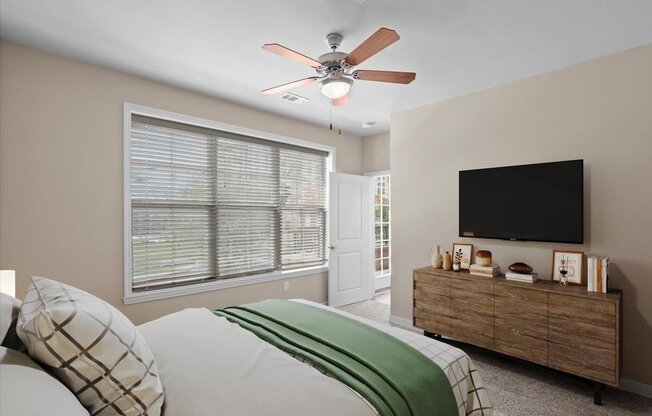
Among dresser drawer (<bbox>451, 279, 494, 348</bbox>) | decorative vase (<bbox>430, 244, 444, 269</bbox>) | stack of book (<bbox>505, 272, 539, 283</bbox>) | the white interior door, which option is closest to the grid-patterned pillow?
dresser drawer (<bbox>451, 279, 494, 348</bbox>)

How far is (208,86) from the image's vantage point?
3373mm

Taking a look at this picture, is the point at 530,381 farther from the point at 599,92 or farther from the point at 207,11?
the point at 207,11

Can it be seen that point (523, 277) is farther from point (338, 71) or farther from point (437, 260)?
point (338, 71)

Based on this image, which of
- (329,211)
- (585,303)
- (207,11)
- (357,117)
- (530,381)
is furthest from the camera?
→ (329,211)

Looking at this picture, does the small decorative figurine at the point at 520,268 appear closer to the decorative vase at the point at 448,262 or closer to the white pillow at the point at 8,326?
the decorative vase at the point at 448,262

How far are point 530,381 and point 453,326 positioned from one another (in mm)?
712

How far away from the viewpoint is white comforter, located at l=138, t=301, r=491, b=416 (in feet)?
3.71

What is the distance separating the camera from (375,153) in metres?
5.31

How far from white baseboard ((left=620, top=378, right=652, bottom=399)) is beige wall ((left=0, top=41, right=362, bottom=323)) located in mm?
3992

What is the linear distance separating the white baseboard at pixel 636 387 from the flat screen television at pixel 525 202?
1.11 meters

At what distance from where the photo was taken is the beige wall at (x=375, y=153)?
5.18 metres

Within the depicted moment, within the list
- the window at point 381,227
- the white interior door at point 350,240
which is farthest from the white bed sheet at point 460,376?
the window at point 381,227

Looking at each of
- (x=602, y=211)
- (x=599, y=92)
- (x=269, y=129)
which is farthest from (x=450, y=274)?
(x=269, y=129)

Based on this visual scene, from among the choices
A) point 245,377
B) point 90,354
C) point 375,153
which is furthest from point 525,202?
point 90,354
